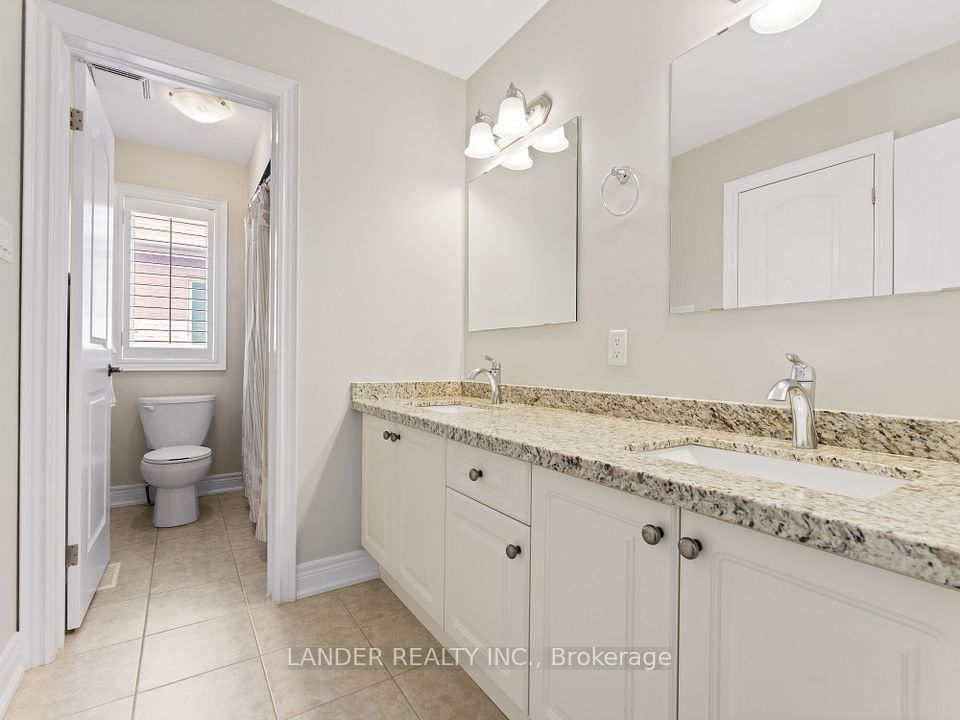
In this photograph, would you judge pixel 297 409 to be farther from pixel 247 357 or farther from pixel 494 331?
pixel 247 357

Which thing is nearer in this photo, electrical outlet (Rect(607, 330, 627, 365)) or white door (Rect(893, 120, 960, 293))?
white door (Rect(893, 120, 960, 293))

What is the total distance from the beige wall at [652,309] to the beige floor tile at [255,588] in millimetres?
1338

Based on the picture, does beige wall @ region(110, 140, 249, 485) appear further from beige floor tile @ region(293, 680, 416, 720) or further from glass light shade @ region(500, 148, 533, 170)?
beige floor tile @ region(293, 680, 416, 720)

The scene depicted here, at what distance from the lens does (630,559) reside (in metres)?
0.84

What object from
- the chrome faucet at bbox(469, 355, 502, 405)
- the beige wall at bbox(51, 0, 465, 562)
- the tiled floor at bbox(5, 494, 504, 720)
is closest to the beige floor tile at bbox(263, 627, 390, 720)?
the tiled floor at bbox(5, 494, 504, 720)

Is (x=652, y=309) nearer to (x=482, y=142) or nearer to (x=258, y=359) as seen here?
(x=482, y=142)

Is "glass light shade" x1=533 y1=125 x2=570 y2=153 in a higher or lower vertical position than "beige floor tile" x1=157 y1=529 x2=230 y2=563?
higher

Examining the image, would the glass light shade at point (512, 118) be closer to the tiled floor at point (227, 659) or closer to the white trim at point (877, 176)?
the white trim at point (877, 176)

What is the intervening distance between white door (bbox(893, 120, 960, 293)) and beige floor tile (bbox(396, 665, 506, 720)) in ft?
4.72

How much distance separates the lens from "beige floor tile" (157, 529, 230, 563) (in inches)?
90.2

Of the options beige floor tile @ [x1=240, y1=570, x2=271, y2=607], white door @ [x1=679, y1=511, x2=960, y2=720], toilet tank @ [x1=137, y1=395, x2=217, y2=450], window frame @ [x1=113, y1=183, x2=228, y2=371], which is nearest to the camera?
white door @ [x1=679, y1=511, x2=960, y2=720]

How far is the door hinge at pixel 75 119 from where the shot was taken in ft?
5.34

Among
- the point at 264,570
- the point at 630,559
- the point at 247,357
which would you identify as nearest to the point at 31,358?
the point at 264,570

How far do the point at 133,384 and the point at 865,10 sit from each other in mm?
3827
